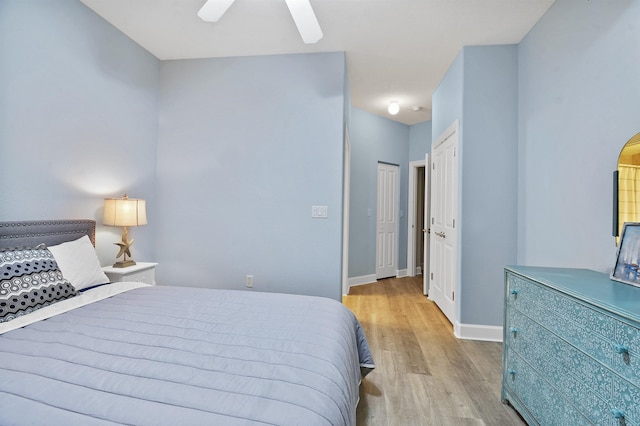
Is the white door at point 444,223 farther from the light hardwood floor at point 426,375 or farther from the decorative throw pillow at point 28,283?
the decorative throw pillow at point 28,283

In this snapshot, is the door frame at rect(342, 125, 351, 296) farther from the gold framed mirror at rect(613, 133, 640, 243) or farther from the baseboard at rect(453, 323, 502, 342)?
the gold framed mirror at rect(613, 133, 640, 243)

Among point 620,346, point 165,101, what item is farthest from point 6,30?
point 620,346

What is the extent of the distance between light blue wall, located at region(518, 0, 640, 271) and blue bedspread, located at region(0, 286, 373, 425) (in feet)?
5.58

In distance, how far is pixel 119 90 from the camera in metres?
2.70

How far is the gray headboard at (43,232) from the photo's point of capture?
1803 millimetres

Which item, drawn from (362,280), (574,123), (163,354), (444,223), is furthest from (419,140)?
(163,354)

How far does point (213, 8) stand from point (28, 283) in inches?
71.5

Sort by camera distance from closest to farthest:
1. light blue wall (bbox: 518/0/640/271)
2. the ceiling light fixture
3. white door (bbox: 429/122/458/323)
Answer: light blue wall (bbox: 518/0/640/271), white door (bbox: 429/122/458/323), the ceiling light fixture

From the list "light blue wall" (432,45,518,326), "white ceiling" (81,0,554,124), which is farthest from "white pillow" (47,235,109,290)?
"light blue wall" (432,45,518,326)

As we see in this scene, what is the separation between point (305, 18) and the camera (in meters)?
1.72

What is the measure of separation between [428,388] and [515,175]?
200 cm

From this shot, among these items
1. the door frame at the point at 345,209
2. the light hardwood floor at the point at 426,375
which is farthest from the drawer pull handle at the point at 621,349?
the door frame at the point at 345,209

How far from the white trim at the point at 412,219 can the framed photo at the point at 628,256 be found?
151 inches

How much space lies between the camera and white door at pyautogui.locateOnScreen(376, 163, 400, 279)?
4.97 m
